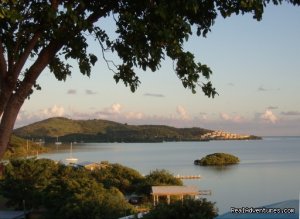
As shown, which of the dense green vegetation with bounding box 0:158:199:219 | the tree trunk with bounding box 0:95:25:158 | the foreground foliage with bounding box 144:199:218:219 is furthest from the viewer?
the dense green vegetation with bounding box 0:158:199:219

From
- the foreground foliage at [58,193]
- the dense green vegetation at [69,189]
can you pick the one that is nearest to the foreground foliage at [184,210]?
the dense green vegetation at [69,189]

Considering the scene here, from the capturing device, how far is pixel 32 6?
20.8 ft

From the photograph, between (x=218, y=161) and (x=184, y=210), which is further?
(x=218, y=161)

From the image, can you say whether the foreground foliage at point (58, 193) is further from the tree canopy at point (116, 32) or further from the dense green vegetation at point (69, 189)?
the tree canopy at point (116, 32)

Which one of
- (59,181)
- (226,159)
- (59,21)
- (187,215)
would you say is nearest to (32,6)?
(59,21)

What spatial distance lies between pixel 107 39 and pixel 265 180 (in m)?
74.5

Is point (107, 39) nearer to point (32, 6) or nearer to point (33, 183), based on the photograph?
point (32, 6)

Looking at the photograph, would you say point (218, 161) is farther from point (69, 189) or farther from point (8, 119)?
point (8, 119)

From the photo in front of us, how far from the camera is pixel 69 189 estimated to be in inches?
1259

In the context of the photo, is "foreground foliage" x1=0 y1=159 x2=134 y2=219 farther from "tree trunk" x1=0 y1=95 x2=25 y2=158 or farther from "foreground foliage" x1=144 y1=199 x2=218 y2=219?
"tree trunk" x1=0 y1=95 x2=25 y2=158

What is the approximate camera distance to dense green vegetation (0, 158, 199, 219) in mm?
27875

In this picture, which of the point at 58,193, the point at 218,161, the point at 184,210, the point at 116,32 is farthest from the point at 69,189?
the point at 218,161

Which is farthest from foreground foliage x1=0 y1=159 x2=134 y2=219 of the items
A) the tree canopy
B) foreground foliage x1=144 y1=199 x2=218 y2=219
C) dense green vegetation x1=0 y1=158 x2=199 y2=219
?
the tree canopy

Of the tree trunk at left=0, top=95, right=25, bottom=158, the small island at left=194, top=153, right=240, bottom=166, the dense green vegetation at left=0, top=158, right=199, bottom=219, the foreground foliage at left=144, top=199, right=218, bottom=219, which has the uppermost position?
the tree trunk at left=0, top=95, right=25, bottom=158
